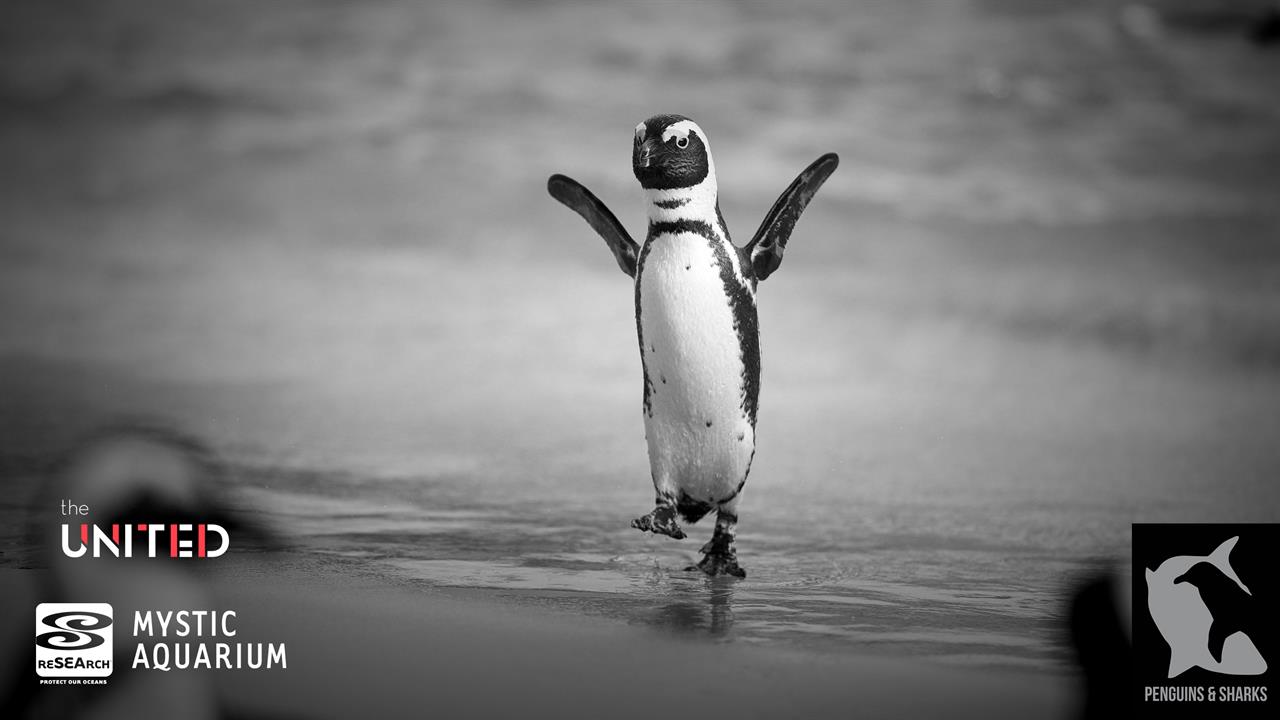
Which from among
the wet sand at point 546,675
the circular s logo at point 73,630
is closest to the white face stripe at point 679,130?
the wet sand at point 546,675

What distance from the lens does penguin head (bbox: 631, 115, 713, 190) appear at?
3.22 meters

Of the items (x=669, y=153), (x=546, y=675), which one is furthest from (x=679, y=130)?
(x=546, y=675)

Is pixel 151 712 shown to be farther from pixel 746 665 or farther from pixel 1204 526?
pixel 1204 526

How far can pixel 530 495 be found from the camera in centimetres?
472

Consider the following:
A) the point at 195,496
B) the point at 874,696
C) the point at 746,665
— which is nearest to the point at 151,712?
the point at 195,496

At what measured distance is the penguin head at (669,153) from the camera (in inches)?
127

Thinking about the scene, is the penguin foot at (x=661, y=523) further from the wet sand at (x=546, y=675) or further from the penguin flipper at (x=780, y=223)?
the penguin flipper at (x=780, y=223)

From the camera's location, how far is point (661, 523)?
3.22 m

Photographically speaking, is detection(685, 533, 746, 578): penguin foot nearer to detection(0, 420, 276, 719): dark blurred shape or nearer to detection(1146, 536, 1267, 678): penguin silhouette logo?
detection(1146, 536, 1267, 678): penguin silhouette logo

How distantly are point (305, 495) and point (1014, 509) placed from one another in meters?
2.65

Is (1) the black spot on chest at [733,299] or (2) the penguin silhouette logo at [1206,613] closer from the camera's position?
(2) the penguin silhouette logo at [1206,613]

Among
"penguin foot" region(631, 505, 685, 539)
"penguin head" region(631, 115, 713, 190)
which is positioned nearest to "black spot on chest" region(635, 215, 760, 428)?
"penguin head" region(631, 115, 713, 190)

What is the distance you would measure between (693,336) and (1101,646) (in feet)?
4.10

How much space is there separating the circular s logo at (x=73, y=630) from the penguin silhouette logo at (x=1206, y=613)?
2226 mm
